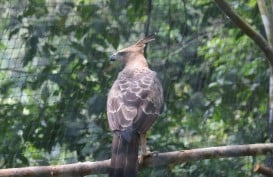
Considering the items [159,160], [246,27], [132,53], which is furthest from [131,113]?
[132,53]

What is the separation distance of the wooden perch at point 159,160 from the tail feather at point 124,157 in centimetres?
7

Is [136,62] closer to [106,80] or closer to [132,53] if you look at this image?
[132,53]

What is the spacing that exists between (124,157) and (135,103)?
19.0 inches

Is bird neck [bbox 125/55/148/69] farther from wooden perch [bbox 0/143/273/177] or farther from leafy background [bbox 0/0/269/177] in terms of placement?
wooden perch [bbox 0/143/273/177]

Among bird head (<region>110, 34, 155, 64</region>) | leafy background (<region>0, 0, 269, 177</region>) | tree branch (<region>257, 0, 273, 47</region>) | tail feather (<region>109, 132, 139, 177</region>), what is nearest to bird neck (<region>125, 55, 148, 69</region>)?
bird head (<region>110, 34, 155, 64</region>)

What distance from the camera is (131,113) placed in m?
4.21

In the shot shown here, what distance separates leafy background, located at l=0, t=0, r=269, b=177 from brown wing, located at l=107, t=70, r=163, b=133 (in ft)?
2.69

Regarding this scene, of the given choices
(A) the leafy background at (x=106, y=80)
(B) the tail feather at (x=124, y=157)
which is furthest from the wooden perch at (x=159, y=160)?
(A) the leafy background at (x=106, y=80)

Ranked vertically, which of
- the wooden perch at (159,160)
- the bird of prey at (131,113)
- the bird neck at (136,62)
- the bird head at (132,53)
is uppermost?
the bird head at (132,53)

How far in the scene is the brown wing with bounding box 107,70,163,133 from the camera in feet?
13.7

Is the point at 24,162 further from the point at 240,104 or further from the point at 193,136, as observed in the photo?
the point at 240,104

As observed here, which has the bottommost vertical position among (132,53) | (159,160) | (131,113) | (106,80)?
(159,160)

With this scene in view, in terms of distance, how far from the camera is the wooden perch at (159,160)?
3850mm

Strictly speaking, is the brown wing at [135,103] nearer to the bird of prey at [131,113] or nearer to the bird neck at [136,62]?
the bird of prey at [131,113]
